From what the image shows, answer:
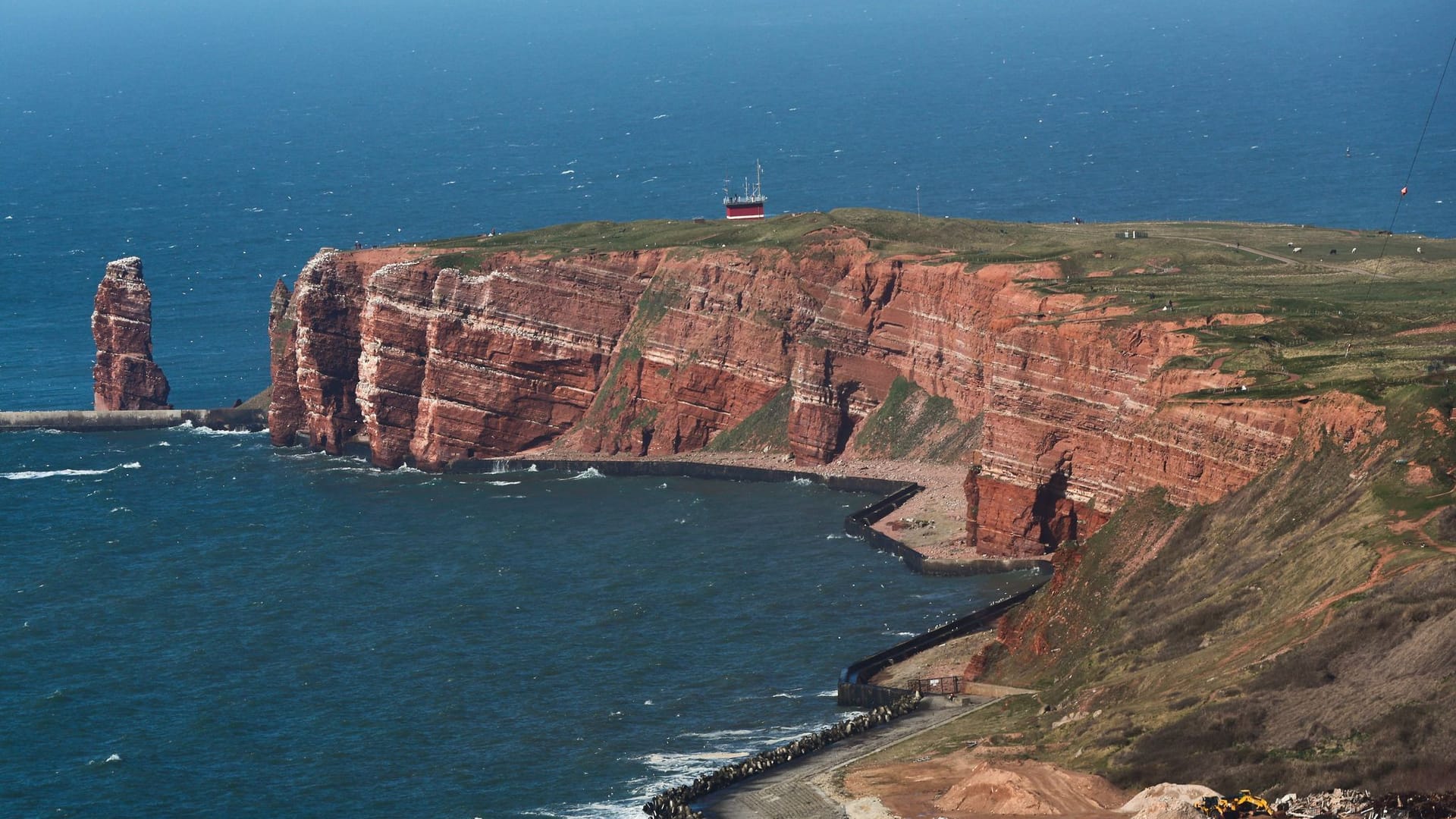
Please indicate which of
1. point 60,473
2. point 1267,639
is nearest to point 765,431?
point 60,473

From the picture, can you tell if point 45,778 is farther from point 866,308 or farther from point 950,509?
point 866,308

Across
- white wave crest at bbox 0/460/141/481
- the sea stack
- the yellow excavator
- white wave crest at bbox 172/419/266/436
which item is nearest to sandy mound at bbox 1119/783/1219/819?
the yellow excavator

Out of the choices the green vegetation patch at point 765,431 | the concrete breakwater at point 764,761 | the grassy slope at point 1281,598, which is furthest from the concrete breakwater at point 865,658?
the grassy slope at point 1281,598

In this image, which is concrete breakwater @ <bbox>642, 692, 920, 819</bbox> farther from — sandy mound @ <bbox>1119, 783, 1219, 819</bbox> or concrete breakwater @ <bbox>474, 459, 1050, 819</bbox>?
sandy mound @ <bbox>1119, 783, 1219, 819</bbox>

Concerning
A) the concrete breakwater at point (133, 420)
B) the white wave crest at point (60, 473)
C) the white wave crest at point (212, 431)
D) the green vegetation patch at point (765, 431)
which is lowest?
the white wave crest at point (60, 473)

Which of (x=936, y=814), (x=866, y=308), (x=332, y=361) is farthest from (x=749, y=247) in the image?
(x=936, y=814)

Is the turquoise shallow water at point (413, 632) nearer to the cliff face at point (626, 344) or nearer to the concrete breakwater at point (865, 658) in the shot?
the concrete breakwater at point (865, 658)

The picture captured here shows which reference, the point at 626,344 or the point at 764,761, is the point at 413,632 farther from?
the point at 626,344
